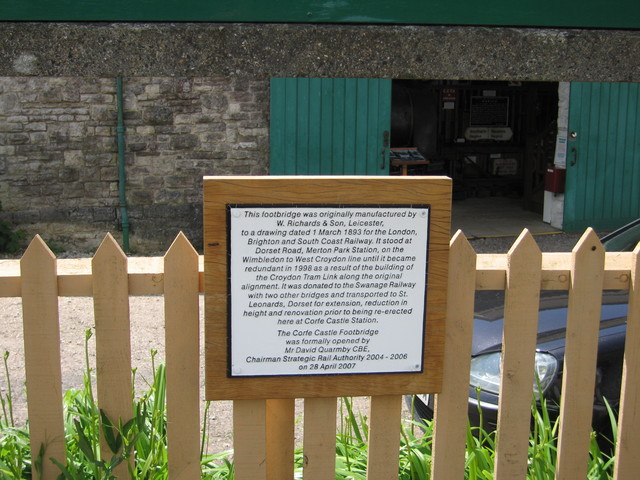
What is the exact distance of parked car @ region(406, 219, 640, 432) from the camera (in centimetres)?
364

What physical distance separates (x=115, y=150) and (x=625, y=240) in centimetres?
637

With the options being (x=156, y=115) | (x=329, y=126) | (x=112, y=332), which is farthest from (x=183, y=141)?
(x=112, y=332)

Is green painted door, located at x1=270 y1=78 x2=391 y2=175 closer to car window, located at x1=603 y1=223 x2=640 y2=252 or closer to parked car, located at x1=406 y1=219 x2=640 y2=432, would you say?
car window, located at x1=603 y1=223 x2=640 y2=252

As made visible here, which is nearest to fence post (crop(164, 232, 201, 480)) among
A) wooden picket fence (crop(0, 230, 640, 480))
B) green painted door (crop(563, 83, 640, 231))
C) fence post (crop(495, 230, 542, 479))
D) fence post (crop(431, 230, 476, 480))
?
wooden picket fence (crop(0, 230, 640, 480))

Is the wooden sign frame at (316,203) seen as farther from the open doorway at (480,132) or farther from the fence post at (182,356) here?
the open doorway at (480,132)

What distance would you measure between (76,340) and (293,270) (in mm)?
4646

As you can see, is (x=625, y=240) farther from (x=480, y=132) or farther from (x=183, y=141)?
(x=480, y=132)

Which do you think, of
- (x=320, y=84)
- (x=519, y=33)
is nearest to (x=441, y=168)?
(x=320, y=84)

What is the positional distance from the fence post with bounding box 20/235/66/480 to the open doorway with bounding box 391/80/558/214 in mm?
10461

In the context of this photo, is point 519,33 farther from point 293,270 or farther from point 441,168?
point 441,168

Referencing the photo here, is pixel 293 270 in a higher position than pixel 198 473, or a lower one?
higher

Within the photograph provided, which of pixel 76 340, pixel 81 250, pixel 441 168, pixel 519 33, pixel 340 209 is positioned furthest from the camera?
pixel 441 168

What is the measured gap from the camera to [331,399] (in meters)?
2.59

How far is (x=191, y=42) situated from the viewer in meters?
1.46
